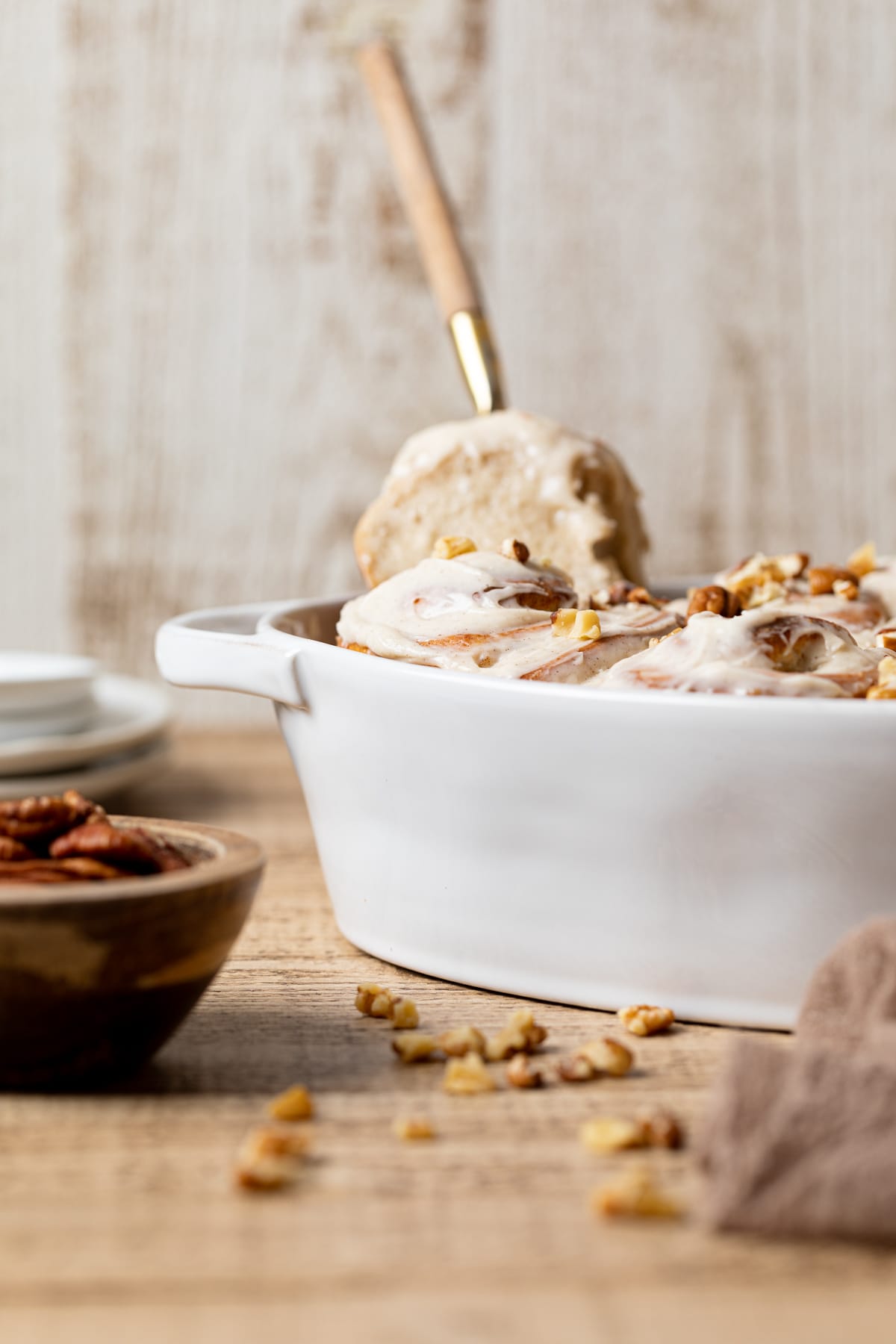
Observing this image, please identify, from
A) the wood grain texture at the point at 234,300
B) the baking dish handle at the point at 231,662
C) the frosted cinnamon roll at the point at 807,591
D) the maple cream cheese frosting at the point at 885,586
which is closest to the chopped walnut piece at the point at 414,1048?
→ the baking dish handle at the point at 231,662

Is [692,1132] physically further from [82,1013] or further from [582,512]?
[582,512]

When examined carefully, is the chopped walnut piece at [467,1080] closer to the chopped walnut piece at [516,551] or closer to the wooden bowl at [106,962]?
the wooden bowl at [106,962]

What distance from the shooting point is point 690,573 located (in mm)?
1894

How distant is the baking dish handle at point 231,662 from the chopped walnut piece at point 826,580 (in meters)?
0.38

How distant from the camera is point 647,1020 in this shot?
0.80 meters

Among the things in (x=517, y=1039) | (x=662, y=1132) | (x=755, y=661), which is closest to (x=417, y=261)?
(x=755, y=661)

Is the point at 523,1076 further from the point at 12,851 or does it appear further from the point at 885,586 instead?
the point at 885,586

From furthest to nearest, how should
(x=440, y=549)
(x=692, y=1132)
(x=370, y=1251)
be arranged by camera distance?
(x=440, y=549) → (x=692, y=1132) → (x=370, y=1251)

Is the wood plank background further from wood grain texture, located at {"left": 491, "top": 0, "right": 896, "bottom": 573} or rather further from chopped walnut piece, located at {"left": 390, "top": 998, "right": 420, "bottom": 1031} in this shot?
chopped walnut piece, located at {"left": 390, "top": 998, "right": 420, "bottom": 1031}

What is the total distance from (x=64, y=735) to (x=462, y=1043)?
2.33 feet

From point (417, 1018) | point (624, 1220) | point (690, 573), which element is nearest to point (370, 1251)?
point (624, 1220)

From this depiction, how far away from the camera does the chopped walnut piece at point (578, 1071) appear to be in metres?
0.73

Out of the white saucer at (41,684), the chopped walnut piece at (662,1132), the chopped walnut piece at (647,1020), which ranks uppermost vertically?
the white saucer at (41,684)

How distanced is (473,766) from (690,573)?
3.66 feet
